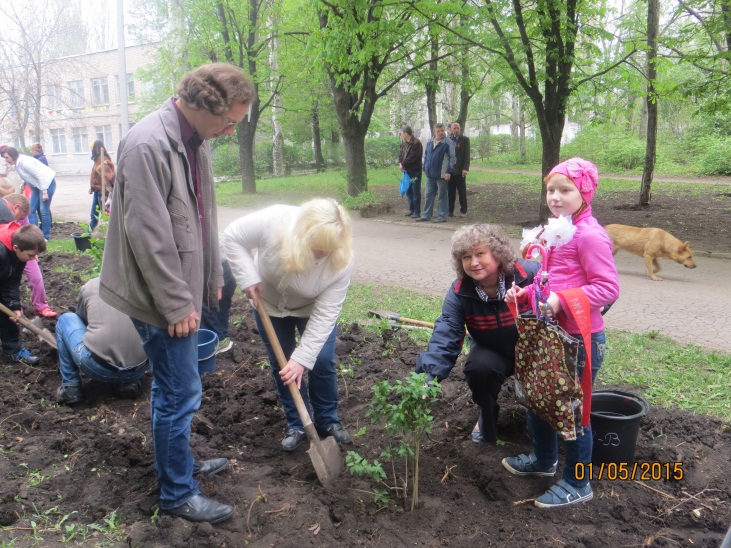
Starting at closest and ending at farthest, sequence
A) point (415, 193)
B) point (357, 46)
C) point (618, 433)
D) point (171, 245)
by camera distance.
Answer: point (171, 245) → point (618, 433) → point (357, 46) → point (415, 193)

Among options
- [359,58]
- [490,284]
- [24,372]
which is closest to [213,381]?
[24,372]

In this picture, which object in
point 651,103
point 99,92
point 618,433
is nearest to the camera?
point 618,433

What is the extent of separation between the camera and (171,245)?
2369 mm

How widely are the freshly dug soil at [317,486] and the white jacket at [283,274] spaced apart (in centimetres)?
71

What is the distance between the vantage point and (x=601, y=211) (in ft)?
41.5

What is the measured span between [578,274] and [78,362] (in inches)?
116

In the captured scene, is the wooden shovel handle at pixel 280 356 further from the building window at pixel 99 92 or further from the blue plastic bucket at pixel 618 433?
the building window at pixel 99 92

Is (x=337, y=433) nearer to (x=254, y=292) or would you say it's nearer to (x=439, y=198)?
(x=254, y=292)

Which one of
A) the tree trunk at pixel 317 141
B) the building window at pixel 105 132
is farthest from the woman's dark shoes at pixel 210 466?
the building window at pixel 105 132

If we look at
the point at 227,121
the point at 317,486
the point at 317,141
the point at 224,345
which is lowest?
the point at 317,486

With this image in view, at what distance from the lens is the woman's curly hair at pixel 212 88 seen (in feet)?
7.92

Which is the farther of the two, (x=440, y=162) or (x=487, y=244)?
(x=440, y=162)

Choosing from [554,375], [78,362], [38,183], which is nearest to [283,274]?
[554,375]

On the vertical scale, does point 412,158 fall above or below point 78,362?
above
